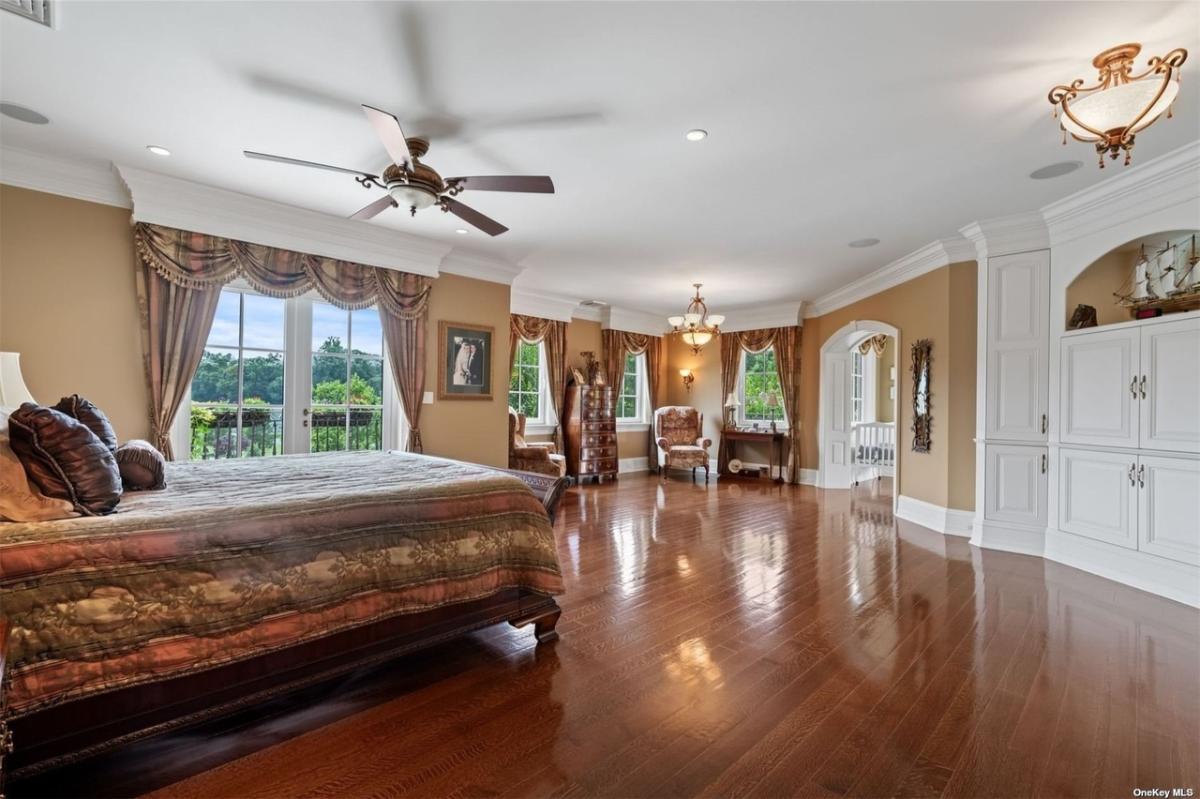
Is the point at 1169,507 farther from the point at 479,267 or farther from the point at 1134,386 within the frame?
the point at 479,267

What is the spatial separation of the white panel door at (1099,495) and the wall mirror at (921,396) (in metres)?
1.19

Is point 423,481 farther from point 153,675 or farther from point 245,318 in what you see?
point 245,318

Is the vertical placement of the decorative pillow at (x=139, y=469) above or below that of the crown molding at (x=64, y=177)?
below

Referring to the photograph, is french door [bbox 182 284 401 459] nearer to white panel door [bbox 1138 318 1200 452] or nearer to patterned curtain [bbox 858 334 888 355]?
white panel door [bbox 1138 318 1200 452]

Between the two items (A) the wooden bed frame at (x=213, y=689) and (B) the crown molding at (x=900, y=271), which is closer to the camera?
(A) the wooden bed frame at (x=213, y=689)

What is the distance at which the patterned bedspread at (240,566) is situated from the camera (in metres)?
1.48

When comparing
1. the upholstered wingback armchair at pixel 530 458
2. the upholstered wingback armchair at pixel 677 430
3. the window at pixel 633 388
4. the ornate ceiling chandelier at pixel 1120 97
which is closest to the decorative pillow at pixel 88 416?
the upholstered wingback armchair at pixel 530 458

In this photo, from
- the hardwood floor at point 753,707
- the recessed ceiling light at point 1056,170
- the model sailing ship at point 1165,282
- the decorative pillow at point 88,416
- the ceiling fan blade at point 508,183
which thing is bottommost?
the hardwood floor at point 753,707

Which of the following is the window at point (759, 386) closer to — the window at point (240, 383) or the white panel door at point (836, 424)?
the white panel door at point (836, 424)

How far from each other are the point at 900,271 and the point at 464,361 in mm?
4857

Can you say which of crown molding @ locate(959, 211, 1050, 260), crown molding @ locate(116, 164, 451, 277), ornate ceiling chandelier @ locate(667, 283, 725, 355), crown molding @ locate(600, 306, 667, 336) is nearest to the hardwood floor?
crown molding @ locate(959, 211, 1050, 260)

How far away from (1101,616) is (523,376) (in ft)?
21.0

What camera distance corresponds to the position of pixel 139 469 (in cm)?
227

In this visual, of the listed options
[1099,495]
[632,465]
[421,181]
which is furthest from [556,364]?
[1099,495]
